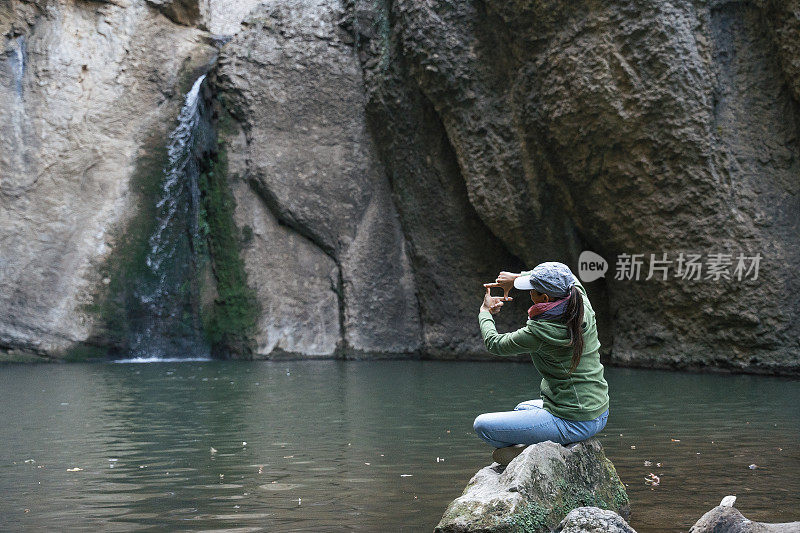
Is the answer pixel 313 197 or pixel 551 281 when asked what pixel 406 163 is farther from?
pixel 551 281

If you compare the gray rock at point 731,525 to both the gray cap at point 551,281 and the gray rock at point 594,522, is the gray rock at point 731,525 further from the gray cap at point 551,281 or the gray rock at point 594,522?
the gray cap at point 551,281

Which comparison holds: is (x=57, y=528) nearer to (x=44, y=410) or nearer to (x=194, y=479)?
(x=194, y=479)

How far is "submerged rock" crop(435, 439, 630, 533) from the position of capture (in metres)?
3.73

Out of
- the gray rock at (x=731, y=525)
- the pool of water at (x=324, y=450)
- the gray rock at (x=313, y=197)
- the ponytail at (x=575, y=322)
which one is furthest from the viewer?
the gray rock at (x=313, y=197)

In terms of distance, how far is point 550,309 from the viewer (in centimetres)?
411

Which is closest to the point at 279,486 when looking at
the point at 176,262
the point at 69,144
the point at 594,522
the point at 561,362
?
the point at 561,362

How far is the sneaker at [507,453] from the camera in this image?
168 inches

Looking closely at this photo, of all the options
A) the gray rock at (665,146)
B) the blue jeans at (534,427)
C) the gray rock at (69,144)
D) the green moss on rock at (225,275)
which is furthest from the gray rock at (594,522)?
the gray rock at (69,144)

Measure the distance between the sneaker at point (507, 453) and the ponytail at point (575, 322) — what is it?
497 mm

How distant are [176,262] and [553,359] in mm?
14871

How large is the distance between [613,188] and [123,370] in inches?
333

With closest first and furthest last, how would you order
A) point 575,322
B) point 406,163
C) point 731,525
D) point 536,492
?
point 731,525
point 536,492
point 575,322
point 406,163

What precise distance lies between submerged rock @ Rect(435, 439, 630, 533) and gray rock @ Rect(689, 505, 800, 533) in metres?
0.68

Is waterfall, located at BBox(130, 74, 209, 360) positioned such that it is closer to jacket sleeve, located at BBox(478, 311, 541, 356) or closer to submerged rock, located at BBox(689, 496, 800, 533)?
jacket sleeve, located at BBox(478, 311, 541, 356)
